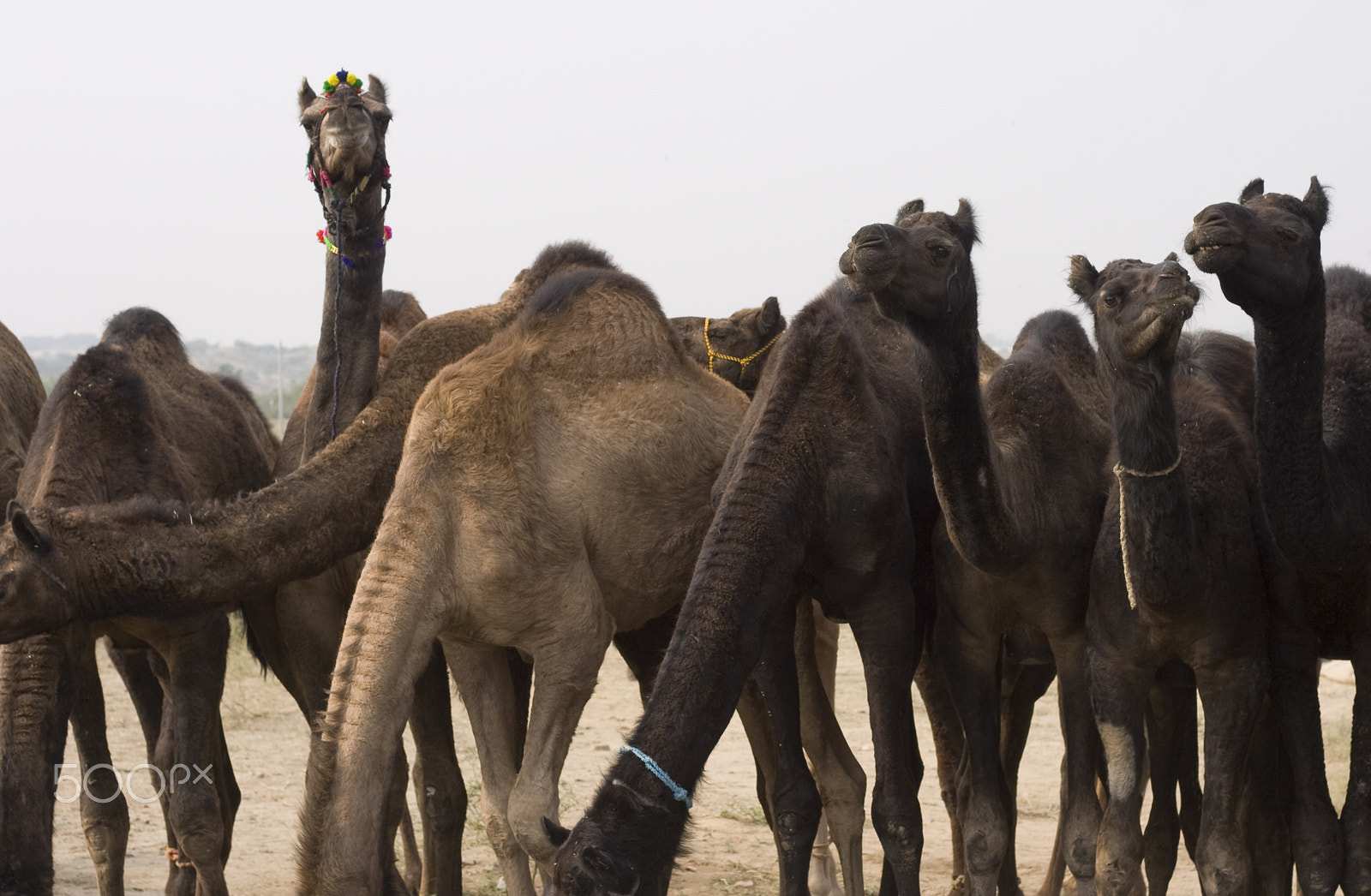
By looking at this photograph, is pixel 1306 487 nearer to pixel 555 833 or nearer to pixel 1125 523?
pixel 1125 523

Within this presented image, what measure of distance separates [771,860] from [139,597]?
4436mm

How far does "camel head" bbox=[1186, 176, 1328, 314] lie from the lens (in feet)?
17.1

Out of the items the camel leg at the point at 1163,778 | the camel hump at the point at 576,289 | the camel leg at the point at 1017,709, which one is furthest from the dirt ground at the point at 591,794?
the camel hump at the point at 576,289

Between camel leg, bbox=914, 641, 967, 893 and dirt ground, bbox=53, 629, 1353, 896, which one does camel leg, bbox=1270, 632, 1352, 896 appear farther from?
dirt ground, bbox=53, 629, 1353, 896

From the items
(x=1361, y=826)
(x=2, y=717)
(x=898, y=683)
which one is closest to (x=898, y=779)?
(x=898, y=683)

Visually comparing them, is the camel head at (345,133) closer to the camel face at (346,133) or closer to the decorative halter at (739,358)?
the camel face at (346,133)

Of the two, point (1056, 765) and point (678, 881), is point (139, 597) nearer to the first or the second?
point (678, 881)

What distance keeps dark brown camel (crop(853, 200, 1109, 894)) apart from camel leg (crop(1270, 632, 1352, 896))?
76 centimetres

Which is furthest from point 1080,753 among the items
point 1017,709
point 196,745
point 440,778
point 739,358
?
point 196,745

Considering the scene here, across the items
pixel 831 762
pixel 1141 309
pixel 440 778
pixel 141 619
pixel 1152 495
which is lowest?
pixel 440 778

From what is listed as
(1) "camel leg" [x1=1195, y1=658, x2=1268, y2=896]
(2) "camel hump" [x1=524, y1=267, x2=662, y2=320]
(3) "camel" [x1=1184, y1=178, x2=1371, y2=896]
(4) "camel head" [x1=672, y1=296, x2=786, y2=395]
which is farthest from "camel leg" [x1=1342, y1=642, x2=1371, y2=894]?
(4) "camel head" [x1=672, y1=296, x2=786, y2=395]

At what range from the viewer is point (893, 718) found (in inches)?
239

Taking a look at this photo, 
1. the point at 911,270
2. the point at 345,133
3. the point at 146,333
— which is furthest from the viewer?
the point at 146,333

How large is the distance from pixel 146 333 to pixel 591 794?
421 centimetres
